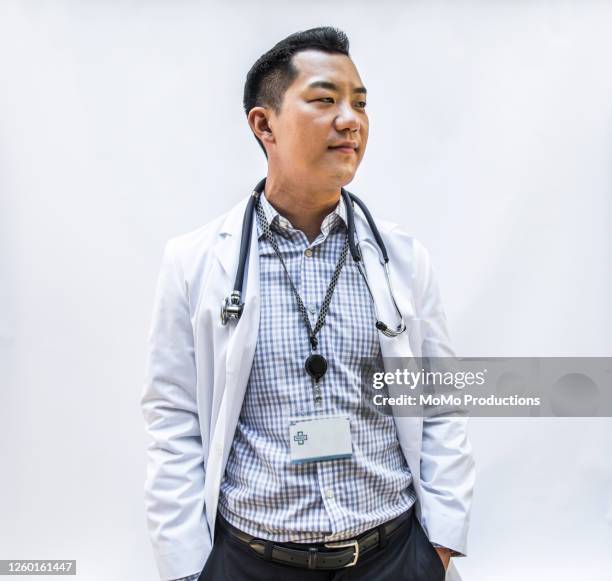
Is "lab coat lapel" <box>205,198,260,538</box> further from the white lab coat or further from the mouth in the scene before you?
the mouth

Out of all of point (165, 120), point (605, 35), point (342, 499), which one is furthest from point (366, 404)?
point (605, 35)

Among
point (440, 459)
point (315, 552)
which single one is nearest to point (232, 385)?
point (315, 552)

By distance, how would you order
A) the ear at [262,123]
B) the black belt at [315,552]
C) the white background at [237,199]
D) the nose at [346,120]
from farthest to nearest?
the white background at [237,199] → the ear at [262,123] → the nose at [346,120] → the black belt at [315,552]

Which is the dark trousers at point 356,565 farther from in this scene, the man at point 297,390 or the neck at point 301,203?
the neck at point 301,203

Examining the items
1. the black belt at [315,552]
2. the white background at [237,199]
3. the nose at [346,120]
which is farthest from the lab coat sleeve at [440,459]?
the white background at [237,199]

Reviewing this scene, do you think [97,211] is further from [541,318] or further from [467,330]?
[541,318]

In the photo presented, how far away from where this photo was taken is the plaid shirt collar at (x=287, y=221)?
1449 millimetres

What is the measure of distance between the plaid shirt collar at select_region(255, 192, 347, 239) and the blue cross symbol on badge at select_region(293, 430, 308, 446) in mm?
443

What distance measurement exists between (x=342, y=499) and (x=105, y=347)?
1.11 m

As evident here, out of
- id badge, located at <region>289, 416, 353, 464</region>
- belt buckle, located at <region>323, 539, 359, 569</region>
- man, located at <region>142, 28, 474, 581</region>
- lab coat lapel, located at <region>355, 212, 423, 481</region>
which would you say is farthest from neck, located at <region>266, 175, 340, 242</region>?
belt buckle, located at <region>323, 539, 359, 569</region>

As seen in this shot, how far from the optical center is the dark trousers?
1250 millimetres

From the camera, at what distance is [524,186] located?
220 cm

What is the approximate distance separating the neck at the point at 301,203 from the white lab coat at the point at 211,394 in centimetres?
9

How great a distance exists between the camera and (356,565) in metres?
1.27
